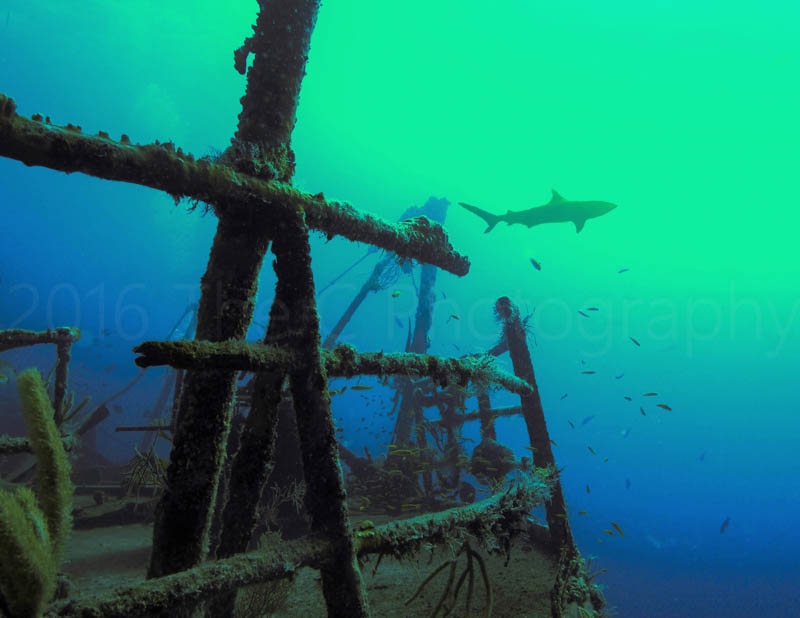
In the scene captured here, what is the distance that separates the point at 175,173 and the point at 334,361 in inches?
58.4

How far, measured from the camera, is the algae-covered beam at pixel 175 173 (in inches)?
71.2

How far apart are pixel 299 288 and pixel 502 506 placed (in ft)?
8.77

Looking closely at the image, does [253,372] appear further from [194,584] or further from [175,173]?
[175,173]

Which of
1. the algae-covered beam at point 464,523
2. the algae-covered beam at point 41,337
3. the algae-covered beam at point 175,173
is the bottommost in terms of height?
the algae-covered beam at point 464,523

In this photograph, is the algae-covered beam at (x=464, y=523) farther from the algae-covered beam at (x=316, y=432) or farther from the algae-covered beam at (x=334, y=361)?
the algae-covered beam at (x=334, y=361)

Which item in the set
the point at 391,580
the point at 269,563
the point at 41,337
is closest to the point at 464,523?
the point at 269,563

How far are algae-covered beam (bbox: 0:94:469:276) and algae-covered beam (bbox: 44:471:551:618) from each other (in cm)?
187

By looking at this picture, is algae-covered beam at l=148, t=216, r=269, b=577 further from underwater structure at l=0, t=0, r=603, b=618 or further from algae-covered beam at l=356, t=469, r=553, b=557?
algae-covered beam at l=356, t=469, r=553, b=557

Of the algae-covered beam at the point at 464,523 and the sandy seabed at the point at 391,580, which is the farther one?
the sandy seabed at the point at 391,580

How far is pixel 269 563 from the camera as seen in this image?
192cm

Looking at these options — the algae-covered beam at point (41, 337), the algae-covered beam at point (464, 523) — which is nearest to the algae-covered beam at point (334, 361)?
the algae-covered beam at point (464, 523)

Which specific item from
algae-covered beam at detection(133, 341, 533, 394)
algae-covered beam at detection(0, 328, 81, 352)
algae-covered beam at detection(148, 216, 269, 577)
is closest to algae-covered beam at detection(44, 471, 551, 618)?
algae-covered beam at detection(148, 216, 269, 577)

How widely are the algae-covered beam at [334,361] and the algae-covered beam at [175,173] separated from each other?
0.92 metres

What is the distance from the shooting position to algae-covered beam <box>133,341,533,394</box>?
166cm
